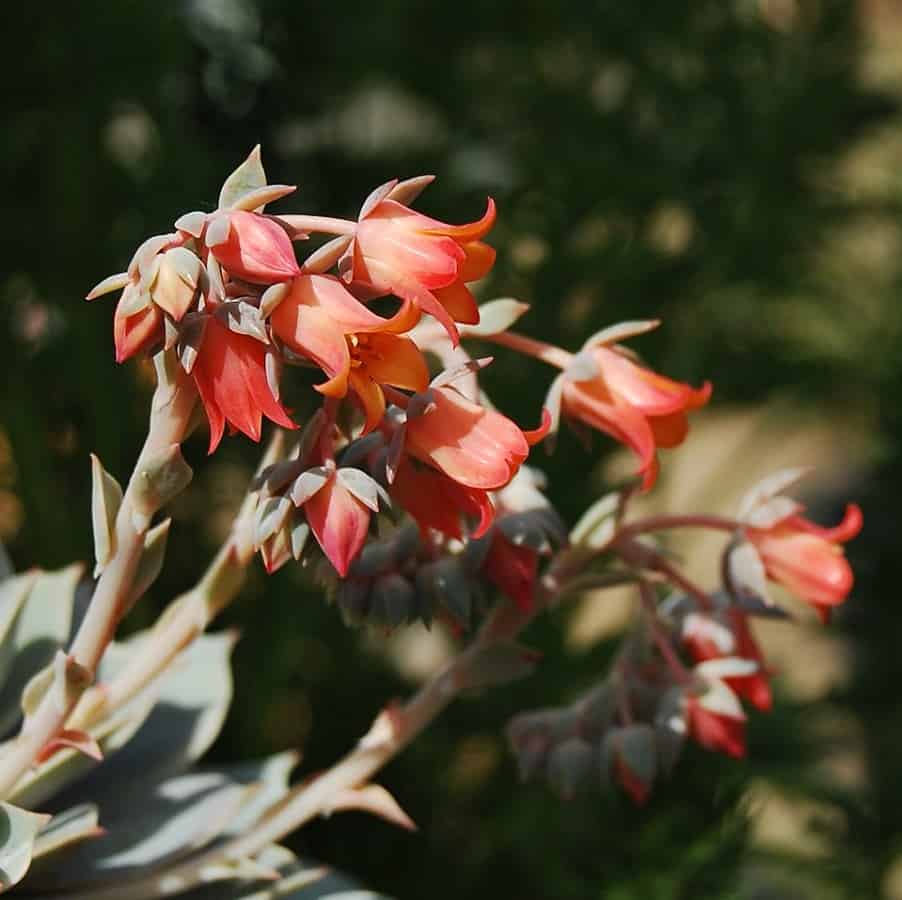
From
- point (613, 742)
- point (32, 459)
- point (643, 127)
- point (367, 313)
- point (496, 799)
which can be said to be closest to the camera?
point (367, 313)

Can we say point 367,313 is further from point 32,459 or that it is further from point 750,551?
point 32,459

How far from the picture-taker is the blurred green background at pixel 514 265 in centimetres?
62

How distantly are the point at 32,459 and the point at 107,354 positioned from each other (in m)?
0.08

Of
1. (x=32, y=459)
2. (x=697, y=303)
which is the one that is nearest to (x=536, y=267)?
(x=697, y=303)

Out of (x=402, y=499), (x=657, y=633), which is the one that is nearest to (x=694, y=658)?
(x=657, y=633)

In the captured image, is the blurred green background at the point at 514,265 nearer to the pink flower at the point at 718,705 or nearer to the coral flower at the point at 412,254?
the pink flower at the point at 718,705

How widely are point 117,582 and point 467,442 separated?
8cm

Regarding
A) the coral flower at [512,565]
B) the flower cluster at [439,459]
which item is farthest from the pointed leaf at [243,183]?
the coral flower at [512,565]

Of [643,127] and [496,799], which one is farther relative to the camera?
[643,127]

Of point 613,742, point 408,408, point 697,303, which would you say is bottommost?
point 697,303

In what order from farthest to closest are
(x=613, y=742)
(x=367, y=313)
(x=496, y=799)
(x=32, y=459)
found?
(x=496, y=799) < (x=32, y=459) < (x=613, y=742) < (x=367, y=313)

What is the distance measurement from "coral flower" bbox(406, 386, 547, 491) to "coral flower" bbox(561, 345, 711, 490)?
0.13 ft

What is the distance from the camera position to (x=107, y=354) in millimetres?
634

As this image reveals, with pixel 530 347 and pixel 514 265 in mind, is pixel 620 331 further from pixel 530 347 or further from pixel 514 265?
pixel 514 265
